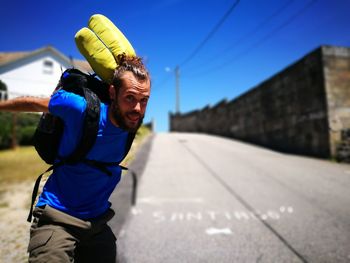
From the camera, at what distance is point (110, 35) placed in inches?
75.2

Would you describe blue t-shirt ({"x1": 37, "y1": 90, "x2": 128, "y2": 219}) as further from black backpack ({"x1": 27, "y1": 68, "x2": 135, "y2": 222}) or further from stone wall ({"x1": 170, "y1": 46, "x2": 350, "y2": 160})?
stone wall ({"x1": 170, "y1": 46, "x2": 350, "y2": 160})

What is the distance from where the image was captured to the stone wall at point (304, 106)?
401 inches

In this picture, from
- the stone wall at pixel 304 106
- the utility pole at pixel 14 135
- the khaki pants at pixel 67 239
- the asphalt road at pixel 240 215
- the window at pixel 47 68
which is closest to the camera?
the khaki pants at pixel 67 239

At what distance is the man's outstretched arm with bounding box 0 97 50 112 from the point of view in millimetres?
1748

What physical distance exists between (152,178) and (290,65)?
27.1ft

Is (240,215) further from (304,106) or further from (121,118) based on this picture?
(304,106)

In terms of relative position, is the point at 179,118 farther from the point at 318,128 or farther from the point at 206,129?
the point at 318,128

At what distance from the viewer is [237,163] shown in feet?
33.1

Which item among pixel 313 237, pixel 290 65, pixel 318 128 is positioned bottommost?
pixel 313 237

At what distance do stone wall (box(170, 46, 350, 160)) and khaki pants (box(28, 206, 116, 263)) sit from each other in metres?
9.82

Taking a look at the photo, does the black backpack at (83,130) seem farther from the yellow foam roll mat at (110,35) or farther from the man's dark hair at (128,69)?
Result: the yellow foam roll mat at (110,35)

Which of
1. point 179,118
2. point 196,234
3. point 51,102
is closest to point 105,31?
point 51,102

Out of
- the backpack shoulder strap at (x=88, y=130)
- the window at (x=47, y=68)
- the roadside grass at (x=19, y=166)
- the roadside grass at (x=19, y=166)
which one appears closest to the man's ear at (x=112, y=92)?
the backpack shoulder strap at (x=88, y=130)

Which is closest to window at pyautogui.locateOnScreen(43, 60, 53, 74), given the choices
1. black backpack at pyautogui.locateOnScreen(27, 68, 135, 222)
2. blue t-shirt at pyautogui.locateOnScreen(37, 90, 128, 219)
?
black backpack at pyautogui.locateOnScreen(27, 68, 135, 222)
